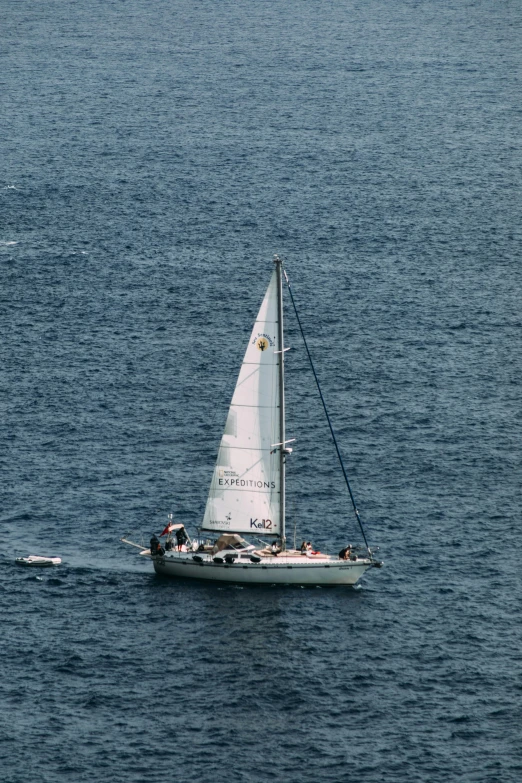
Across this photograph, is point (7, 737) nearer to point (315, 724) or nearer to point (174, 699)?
point (174, 699)

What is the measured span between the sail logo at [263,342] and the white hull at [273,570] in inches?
802

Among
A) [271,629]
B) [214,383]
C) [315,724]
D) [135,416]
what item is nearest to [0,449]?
[135,416]

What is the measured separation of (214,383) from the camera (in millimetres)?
199125

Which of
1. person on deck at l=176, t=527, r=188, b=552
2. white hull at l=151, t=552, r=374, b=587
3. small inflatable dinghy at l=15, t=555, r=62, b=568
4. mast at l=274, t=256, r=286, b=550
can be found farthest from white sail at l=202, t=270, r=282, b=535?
small inflatable dinghy at l=15, t=555, r=62, b=568

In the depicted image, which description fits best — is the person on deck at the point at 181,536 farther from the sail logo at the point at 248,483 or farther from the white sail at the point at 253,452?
the sail logo at the point at 248,483

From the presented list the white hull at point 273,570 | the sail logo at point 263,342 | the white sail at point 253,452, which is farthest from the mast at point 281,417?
the white hull at point 273,570

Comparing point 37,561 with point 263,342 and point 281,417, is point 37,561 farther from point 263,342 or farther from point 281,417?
point 263,342

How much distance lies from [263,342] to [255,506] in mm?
16403

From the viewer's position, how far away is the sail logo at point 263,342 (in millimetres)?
150500

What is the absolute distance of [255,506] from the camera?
15425cm

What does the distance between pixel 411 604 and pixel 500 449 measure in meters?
37.6

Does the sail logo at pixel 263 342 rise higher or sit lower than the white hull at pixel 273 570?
higher

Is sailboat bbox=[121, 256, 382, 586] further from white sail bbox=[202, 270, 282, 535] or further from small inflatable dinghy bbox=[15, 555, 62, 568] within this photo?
small inflatable dinghy bbox=[15, 555, 62, 568]

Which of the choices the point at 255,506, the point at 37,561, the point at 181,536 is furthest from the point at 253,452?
the point at 37,561
